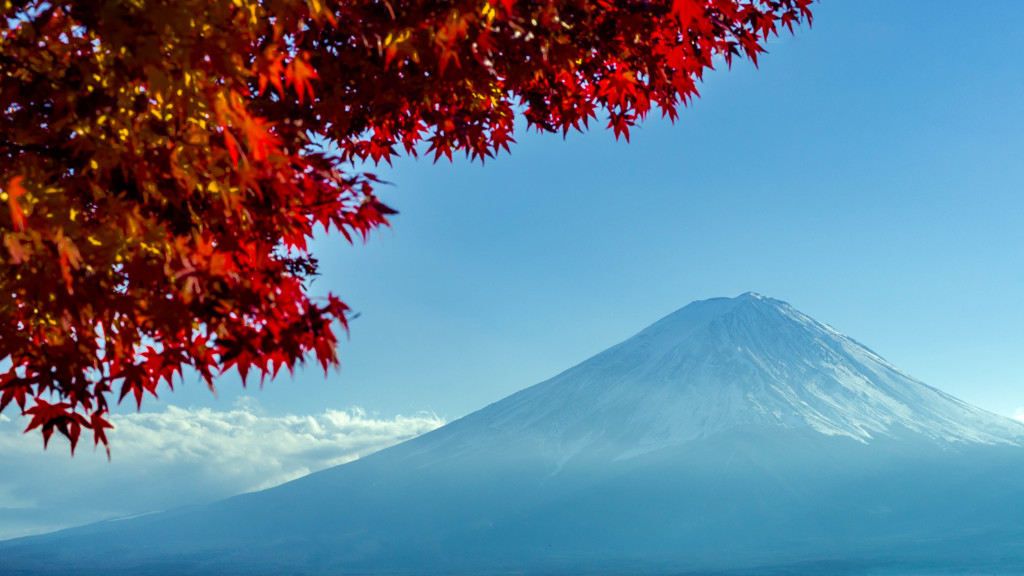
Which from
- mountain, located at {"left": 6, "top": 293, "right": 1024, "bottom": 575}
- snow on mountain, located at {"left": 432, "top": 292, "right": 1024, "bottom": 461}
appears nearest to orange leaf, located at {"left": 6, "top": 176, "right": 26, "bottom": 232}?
mountain, located at {"left": 6, "top": 293, "right": 1024, "bottom": 575}

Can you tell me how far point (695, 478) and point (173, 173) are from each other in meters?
109

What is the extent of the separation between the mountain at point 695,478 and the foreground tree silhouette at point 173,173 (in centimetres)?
9361

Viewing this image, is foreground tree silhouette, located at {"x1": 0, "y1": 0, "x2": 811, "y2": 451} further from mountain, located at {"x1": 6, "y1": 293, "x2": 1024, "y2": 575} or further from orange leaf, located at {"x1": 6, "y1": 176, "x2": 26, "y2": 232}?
mountain, located at {"x1": 6, "y1": 293, "x2": 1024, "y2": 575}

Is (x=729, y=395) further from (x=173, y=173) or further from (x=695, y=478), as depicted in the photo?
(x=173, y=173)

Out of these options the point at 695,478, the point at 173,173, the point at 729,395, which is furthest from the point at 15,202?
the point at 729,395

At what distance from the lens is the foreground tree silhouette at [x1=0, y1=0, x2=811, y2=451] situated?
243 cm

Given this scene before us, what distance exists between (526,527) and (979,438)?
69354 mm

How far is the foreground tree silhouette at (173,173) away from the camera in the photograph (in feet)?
7.98

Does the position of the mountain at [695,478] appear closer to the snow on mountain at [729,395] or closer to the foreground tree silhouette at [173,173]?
the snow on mountain at [729,395]

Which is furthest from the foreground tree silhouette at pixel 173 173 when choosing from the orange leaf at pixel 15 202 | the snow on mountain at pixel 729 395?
the snow on mountain at pixel 729 395

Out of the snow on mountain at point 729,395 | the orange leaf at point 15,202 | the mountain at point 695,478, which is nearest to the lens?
the orange leaf at point 15,202

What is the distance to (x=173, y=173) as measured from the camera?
2.55m

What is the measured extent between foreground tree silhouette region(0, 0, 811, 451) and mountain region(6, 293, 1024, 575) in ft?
307

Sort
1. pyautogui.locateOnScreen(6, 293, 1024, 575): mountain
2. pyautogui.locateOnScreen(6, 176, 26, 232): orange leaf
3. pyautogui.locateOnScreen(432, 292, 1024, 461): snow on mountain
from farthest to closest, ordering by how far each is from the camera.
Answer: pyautogui.locateOnScreen(432, 292, 1024, 461): snow on mountain < pyautogui.locateOnScreen(6, 293, 1024, 575): mountain < pyautogui.locateOnScreen(6, 176, 26, 232): orange leaf
